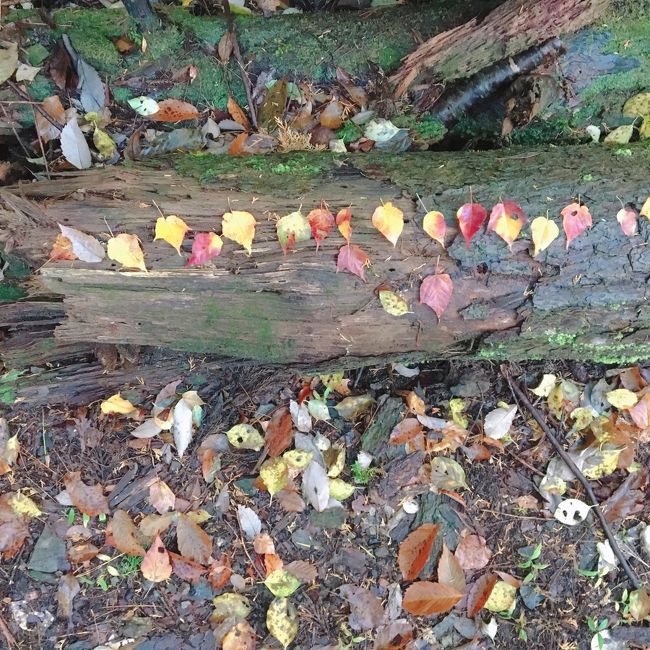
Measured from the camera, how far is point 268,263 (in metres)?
1.92

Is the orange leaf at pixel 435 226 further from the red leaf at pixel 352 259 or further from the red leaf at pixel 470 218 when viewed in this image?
the red leaf at pixel 352 259

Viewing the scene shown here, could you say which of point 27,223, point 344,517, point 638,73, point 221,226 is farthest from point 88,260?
point 638,73

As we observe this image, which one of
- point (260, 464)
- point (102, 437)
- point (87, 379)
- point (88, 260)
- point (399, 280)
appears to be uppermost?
point (88, 260)

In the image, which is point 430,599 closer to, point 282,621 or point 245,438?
point 282,621

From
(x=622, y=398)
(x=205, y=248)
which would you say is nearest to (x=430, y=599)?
(x=622, y=398)

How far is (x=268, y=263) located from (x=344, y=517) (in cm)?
129

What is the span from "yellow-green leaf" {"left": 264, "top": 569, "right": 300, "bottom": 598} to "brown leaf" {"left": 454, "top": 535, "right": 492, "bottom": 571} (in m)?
0.75

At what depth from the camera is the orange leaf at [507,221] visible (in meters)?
1.89

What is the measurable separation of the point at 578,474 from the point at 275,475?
1.43 m

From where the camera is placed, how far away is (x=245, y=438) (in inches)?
101

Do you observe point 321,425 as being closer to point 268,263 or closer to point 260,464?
point 260,464

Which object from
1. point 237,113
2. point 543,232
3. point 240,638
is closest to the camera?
point 543,232

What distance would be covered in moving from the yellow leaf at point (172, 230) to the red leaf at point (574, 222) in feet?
4.37

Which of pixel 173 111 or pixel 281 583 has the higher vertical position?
pixel 173 111
